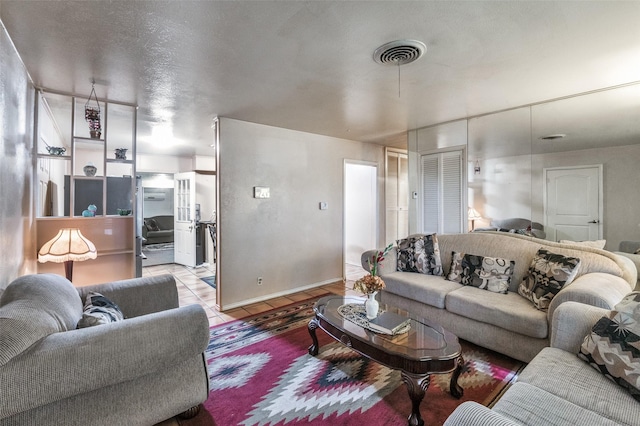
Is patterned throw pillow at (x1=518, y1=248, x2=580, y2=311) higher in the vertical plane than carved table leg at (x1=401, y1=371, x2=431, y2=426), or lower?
higher

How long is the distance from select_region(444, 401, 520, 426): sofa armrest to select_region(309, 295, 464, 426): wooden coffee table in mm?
610

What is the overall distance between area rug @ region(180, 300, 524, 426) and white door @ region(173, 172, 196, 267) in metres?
3.69

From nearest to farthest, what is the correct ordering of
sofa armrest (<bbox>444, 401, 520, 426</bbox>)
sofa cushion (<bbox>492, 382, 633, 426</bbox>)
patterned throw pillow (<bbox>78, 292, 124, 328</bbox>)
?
1. sofa armrest (<bbox>444, 401, 520, 426</bbox>)
2. sofa cushion (<bbox>492, 382, 633, 426</bbox>)
3. patterned throw pillow (<bbox>78, 292, 124, 328</bbox>)

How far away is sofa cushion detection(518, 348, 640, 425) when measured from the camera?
47.0 inches

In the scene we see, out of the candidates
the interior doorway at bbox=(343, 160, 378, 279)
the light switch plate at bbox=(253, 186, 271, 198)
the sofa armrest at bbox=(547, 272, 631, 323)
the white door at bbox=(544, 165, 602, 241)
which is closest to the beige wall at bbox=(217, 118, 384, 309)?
the light switch plate at bbox=(253, 186, 271, 198)

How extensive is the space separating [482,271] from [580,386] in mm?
1614

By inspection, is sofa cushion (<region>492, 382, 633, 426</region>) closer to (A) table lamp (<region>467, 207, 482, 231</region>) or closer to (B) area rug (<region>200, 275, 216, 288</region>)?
(A) table lamp (<region>467, 207, 482, 231</region>)

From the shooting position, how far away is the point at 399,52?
6.70 feet

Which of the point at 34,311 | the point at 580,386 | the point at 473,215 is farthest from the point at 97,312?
the point at 473,215

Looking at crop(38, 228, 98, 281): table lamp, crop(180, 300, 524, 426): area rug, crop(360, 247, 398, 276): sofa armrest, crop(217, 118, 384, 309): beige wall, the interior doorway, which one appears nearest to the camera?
crop(180, 300, 524, 426): area rug

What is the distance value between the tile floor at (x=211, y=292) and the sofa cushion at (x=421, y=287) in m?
1.09

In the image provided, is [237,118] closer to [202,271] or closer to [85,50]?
[85,50]

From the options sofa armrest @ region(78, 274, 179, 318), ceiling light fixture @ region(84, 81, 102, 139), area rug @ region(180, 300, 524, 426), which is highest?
ceiling light fixture @ region(84, 81, 102, 139)

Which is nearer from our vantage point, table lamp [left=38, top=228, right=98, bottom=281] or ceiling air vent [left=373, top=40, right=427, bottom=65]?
ceiling air vent [left=373, top=40, right=427, bottom=65]
